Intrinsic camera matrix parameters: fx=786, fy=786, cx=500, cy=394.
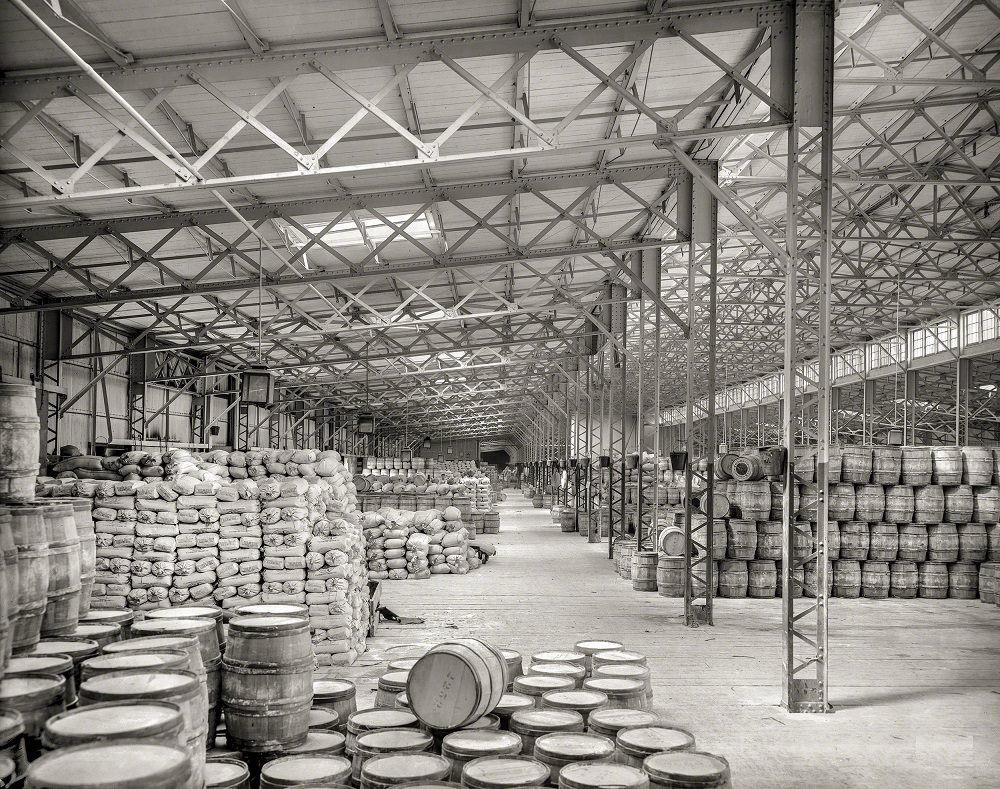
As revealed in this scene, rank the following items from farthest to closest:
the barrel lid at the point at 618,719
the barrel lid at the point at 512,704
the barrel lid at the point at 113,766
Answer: the barrel lid at the point at 512,704, the barrel lid at the point at 618,719, the barrel lid at the point at 113,766

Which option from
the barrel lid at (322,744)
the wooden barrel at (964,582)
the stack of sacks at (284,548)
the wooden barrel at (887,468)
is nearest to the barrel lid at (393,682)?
the barrel lid at (322,744)

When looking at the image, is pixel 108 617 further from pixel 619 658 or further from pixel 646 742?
pixel 619 658

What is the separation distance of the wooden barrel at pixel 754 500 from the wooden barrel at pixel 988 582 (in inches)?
159

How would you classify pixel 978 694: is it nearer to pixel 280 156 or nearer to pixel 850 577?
pixel 850 577

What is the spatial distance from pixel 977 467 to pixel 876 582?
2.91m

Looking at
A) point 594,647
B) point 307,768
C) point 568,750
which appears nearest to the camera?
point 307,768

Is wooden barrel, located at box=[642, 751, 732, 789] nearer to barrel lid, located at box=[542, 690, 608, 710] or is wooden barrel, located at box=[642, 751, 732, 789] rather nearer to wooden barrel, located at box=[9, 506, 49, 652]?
barrel lid, located at box=[542, 690, 608, 710]

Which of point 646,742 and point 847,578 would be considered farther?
point 847,578

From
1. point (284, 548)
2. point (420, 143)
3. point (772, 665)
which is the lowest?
point (772, 665)

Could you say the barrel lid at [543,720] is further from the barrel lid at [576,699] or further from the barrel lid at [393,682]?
the barrel lid at [393,682]

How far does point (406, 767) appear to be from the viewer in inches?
174

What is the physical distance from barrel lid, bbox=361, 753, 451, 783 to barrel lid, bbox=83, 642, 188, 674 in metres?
1.18

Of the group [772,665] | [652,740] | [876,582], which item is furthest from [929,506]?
[652,740]

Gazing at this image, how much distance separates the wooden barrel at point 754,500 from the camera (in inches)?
577
